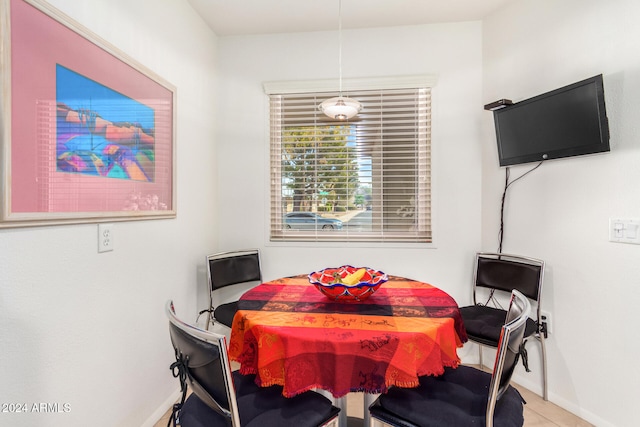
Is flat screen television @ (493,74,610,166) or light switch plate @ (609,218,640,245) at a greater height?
flat screen television @ (493,74,610,166)

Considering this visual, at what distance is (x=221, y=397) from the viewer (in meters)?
1.03

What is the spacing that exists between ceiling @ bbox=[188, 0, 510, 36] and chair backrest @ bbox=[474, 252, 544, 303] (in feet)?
6.22

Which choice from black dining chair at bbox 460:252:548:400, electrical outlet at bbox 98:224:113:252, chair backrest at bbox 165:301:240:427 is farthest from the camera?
black dining chair at bbox 460:252:548:400

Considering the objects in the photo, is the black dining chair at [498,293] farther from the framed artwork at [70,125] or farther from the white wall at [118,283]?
the framed artwork at [70,125]

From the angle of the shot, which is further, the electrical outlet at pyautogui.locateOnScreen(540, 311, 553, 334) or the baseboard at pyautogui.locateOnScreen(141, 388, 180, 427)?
the electrical outlet at pyautogui.locateOnScreen(540, 311, 553, 334)

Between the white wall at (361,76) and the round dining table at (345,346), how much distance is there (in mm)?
1210

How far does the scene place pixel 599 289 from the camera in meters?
1.80

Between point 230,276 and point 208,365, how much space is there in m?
1.56

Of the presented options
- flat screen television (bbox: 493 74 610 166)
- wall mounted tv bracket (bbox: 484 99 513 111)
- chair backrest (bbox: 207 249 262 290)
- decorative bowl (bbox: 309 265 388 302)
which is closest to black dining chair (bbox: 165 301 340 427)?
decorative bowl (bbox: 309 265 388 302)

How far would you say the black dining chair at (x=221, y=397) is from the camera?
993 millimetres

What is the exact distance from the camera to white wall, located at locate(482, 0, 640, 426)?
5.45 feet

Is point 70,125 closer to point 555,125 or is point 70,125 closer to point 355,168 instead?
point 355,168

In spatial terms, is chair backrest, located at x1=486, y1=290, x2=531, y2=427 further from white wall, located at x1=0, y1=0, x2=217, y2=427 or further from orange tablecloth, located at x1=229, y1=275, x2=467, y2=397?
white wall, located at x1=0, y1=0, x2=217, y2=427

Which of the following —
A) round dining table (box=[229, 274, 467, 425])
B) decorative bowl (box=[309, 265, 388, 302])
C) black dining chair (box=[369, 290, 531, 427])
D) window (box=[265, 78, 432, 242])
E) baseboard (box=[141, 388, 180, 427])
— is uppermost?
window (box=[265, 78, 432, 242])
